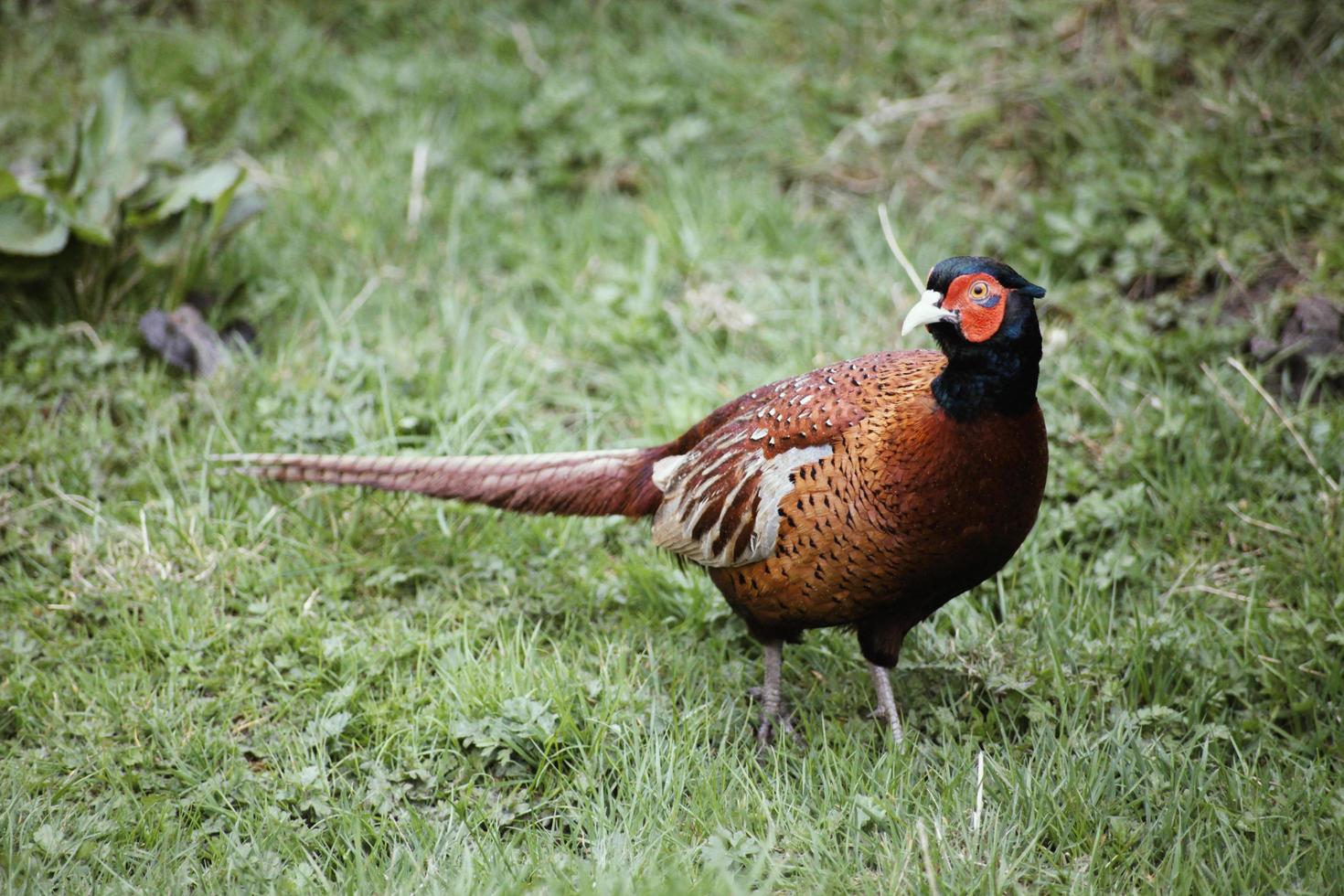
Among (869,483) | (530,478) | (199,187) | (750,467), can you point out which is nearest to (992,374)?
(869,483)

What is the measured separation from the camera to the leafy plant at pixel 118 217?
4004mm

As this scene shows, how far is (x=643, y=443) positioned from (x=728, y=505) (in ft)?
3.59

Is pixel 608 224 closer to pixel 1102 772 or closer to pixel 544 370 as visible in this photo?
pixel 544 370

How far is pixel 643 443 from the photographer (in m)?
4.02

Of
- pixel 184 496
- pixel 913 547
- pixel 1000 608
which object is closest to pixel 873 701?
pixel 1000 608

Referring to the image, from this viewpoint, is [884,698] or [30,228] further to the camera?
[30,228]

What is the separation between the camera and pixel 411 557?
3.63 meters

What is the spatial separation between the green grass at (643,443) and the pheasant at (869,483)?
34 cm

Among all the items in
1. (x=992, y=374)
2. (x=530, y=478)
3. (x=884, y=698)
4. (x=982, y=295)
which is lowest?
(x=884, y=698)

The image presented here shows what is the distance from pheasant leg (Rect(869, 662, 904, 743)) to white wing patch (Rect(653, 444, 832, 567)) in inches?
19.5

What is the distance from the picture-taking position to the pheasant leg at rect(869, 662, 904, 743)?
303 cm

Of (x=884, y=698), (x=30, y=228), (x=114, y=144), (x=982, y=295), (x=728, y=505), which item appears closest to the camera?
(x=982, y=295)

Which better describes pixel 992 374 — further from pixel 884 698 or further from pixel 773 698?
pixel 773 698

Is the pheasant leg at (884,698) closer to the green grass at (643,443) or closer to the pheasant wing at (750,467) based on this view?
the green grass at (643,443)
